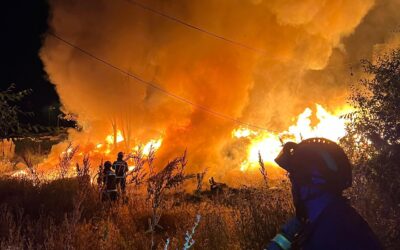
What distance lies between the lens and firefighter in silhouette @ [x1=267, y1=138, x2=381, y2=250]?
83.4 inches

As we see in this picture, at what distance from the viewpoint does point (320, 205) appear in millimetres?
2250

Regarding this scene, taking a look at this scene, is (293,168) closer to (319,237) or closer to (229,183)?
(319,237)

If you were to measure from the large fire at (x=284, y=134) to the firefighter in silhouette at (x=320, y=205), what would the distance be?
16.4 metres

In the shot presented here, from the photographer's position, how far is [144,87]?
2289cm

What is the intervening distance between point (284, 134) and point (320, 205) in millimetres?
→ 18354

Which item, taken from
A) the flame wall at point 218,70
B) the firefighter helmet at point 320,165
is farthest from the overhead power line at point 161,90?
the firefighter helmet at point 320,165

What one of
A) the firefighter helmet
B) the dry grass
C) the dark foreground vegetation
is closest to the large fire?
the dry grass

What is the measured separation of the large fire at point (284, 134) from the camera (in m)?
19.3

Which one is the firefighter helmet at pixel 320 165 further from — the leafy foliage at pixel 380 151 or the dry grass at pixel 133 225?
the dry grass at pixel 133 225

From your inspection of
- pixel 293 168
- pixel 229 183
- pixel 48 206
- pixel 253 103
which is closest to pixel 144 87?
pixel 253 103

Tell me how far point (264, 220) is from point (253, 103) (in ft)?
58.2

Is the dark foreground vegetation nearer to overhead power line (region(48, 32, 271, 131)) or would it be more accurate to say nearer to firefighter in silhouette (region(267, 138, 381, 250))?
firefighter in silhouette (region(267, 138, 381, 250))

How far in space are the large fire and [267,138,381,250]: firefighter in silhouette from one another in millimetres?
16427

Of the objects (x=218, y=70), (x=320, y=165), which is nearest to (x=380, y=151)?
(x=320, y=165)
